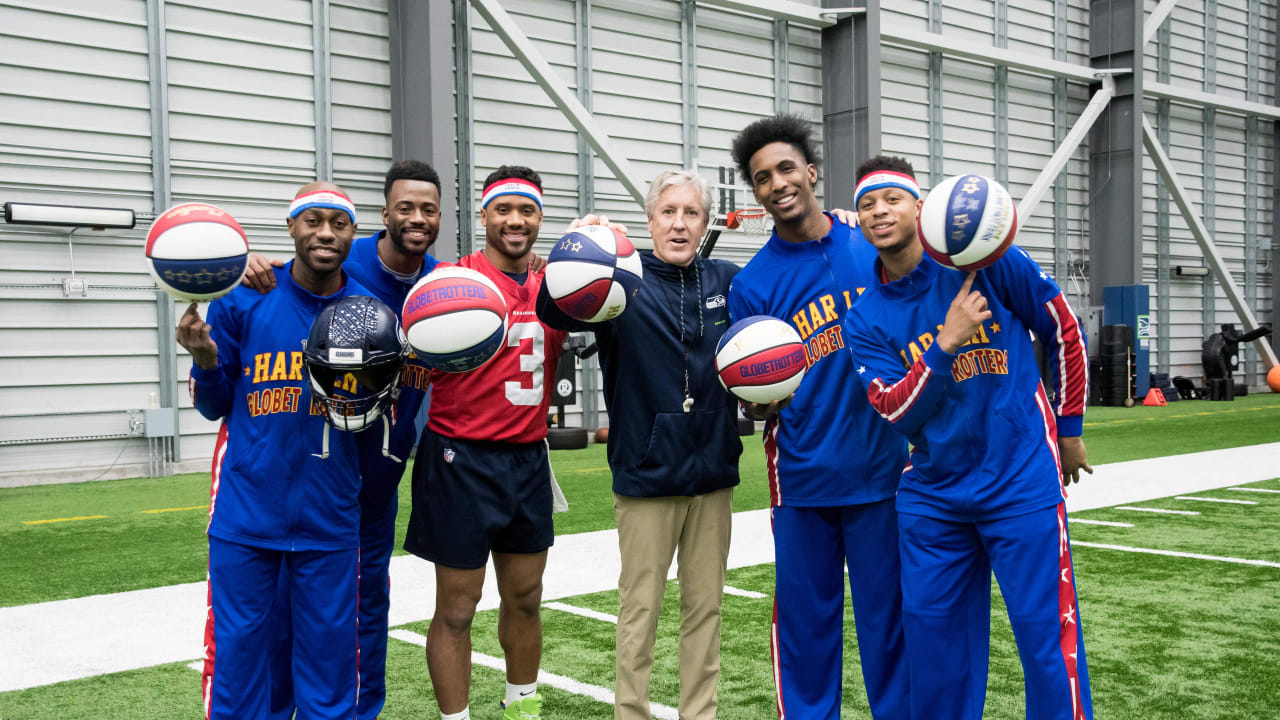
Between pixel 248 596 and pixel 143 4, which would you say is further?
pixel 143 4

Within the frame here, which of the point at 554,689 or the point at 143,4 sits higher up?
the point at 143,4

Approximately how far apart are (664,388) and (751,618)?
2.34m

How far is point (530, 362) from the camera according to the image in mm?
3949

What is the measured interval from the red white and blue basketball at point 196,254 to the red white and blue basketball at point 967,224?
2.07 meters

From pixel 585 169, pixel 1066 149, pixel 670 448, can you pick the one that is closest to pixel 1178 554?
pixel 670 448

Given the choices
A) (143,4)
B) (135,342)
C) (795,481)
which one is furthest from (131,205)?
(795,481)

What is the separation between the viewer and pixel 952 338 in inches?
119

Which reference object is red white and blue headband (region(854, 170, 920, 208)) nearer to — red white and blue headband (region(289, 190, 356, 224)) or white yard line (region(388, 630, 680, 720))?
red white and blue headband (region(289, 190, 356, 224))

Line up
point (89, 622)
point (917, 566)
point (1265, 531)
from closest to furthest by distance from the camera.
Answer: point (917, 566)
point (89, 622)
point (1265, 531)

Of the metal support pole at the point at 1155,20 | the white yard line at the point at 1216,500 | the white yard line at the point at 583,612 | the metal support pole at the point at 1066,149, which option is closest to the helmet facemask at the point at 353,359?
the white yard line at the point at 583,612

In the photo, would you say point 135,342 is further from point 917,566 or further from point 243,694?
point 917,566

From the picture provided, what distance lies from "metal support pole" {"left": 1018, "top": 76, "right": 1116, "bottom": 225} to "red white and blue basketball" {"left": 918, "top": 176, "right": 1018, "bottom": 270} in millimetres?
19520

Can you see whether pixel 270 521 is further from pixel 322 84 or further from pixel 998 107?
pixel 998 107

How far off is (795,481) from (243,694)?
6.36 feet
